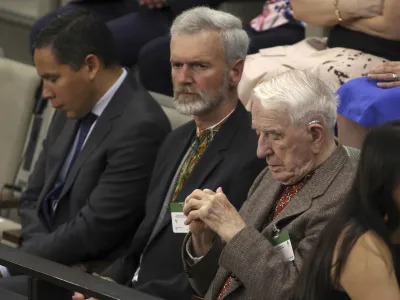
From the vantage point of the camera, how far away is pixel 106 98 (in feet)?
13.8

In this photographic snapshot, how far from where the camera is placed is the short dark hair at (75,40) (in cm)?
421

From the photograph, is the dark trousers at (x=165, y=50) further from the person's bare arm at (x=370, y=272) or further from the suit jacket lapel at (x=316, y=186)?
the person's bare arm at (x=370, y=272)

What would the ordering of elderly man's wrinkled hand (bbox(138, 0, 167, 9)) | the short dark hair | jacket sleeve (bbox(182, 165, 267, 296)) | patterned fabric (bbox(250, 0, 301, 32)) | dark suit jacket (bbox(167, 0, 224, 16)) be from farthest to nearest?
elderly man's wrinkled hand (bbox(138, 0, 167, 9)), dark suit jacket (bbox(167, 0, 224, 16)), patterned fabric (bbox(250, 0, 301, 32)), the short dark hair, jacket sleeve (bbox(182, 165, 267, 296))

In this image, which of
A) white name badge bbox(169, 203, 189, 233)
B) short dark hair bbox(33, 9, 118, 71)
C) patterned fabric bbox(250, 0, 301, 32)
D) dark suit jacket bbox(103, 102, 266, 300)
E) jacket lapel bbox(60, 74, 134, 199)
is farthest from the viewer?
patterned fabric bbox(250, 0, 301, 32)

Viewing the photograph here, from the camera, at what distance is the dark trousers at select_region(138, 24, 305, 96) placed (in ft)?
16.0

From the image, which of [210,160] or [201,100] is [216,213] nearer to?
[210,160]

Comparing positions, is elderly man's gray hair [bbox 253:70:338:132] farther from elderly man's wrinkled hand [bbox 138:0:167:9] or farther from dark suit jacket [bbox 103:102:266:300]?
elderly man's wrinkled hand [bbox 138:0:167:9]

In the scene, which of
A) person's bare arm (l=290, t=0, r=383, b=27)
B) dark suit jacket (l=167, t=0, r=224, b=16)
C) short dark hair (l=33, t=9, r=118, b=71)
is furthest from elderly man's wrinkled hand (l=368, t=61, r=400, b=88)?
dark suit jacket (l=167, t=0, r=224, b=16)

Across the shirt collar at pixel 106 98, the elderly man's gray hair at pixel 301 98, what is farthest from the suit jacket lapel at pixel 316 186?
the shirt collar at pixel 106 98

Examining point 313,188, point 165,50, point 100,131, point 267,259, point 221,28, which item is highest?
point 221,28

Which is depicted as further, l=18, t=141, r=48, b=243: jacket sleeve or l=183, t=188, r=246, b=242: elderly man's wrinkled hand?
l=18, t=141, r=48, b=243: jacket sleeve

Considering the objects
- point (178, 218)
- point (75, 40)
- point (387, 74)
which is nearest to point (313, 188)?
point (178, 218)

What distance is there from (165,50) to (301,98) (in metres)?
2.01

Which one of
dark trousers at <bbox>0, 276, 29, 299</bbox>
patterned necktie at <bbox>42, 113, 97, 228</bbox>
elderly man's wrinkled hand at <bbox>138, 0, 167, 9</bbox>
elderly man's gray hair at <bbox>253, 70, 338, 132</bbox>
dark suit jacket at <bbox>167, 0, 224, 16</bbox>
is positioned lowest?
dark trousers at <bbox>0, 276, 29, 299</bbox>
